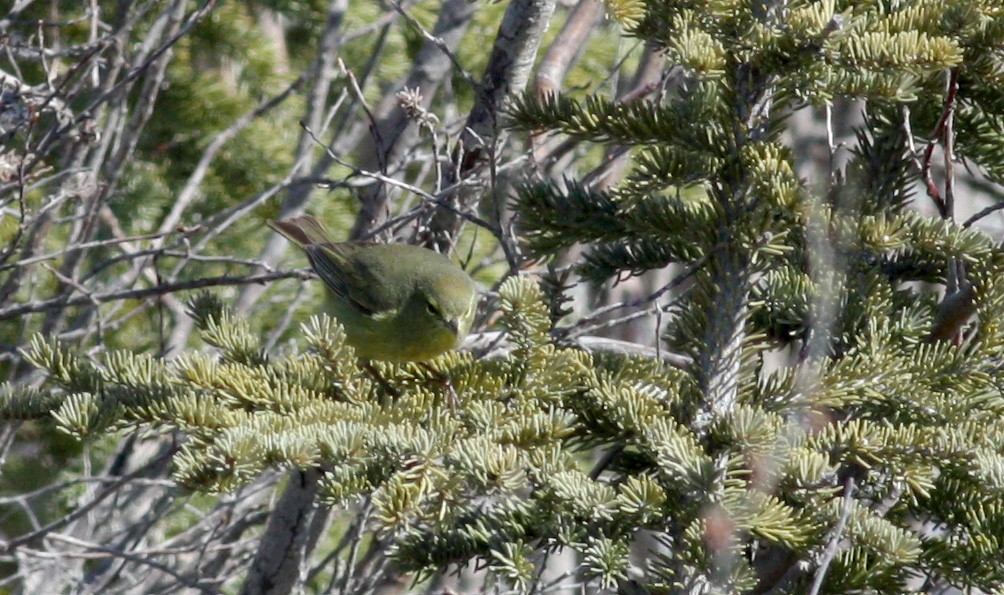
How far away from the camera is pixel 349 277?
4.19 m

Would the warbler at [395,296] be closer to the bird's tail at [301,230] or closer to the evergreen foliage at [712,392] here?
the bird's tail at [301,230]

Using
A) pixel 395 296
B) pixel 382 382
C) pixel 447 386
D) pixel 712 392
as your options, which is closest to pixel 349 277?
pixel 395 296

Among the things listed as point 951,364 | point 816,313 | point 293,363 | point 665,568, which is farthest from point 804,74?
point 293,363

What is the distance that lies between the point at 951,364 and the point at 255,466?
1365mm

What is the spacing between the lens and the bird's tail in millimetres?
4645

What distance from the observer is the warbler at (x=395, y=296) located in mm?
3562

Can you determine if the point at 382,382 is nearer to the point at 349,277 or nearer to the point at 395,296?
the point at 395,296

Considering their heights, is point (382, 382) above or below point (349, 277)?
above

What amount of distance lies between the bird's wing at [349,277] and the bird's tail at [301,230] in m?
0.18

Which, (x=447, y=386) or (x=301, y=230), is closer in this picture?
(x=447, y=386)

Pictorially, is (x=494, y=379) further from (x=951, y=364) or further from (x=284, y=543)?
(x=284, y=543)

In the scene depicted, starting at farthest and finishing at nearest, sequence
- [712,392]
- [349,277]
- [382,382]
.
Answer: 1. [349,277]
2. [382,382]
3. [712,392]

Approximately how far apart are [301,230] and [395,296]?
929 millimetres

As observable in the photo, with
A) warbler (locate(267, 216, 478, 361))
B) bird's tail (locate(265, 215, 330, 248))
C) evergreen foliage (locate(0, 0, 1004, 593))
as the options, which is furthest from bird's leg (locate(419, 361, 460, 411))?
bird's tail (locate(265, 215, 330, 248))
